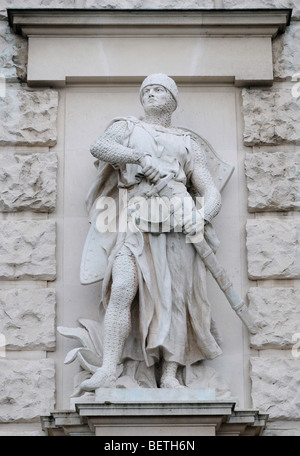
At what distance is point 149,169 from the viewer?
8352 millimetres

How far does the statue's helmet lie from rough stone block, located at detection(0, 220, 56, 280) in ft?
3.31

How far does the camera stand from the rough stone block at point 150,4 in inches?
365

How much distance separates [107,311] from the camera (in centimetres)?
824

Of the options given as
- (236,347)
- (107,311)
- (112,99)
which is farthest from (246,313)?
(112,99)

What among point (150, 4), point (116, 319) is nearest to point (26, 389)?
point (116, 319)

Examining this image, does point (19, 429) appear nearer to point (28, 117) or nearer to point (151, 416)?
point (151, 416)

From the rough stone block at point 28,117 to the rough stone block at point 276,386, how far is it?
189cm

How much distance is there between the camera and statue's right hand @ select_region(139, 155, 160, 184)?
8.34 m

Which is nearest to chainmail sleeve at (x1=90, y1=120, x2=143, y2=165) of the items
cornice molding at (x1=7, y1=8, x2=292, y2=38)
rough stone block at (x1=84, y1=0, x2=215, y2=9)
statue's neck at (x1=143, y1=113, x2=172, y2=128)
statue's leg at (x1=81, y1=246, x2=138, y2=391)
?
statue's neck at (x1=143, y1=113, x2=172, y2=128)

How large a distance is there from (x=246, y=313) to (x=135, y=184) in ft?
3.23
